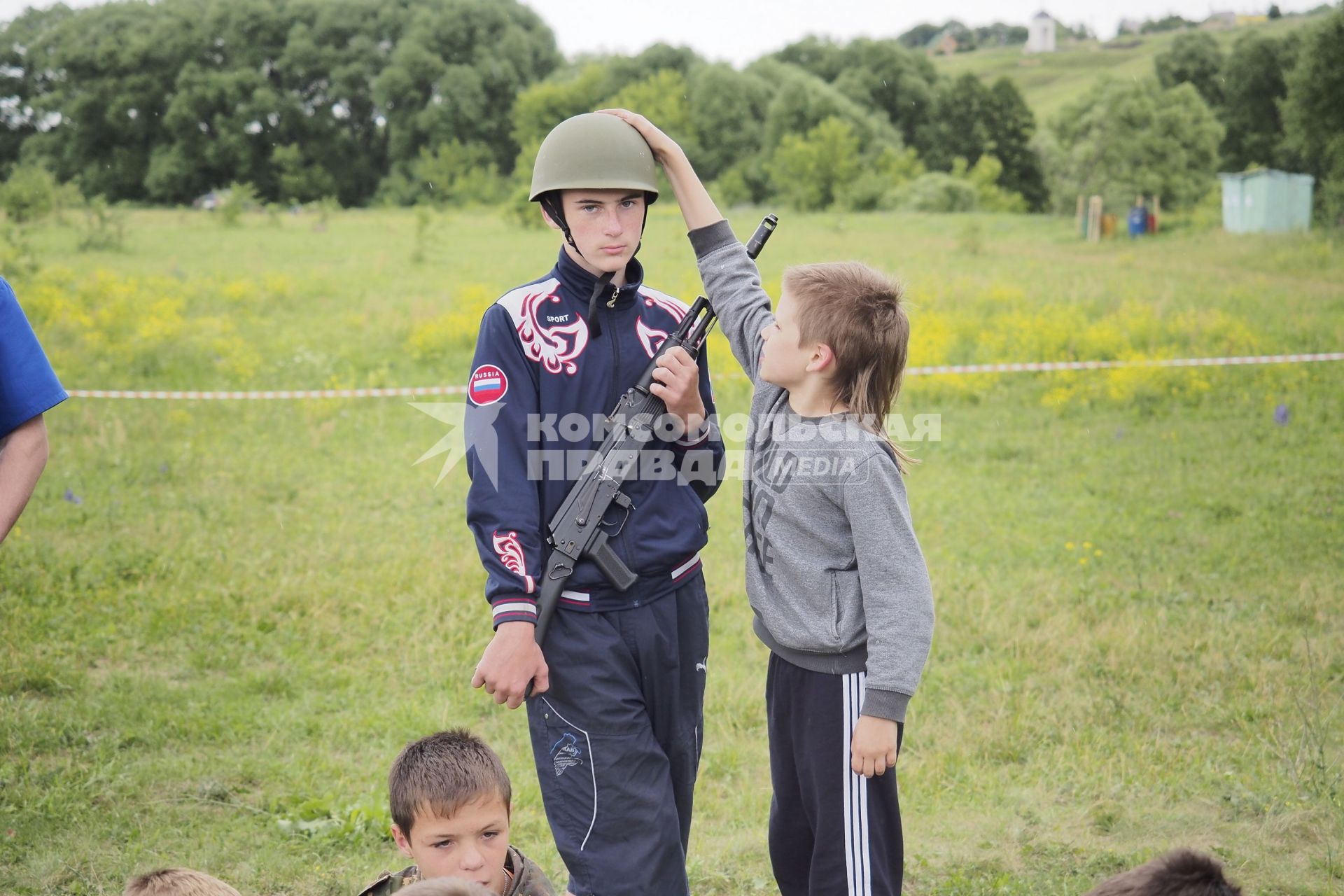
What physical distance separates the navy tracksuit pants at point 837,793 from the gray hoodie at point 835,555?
0.06 meters

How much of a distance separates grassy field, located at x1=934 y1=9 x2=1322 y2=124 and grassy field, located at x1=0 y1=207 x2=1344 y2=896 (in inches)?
1219

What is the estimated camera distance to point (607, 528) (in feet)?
8.93

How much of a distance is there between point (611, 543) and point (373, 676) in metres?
3.20

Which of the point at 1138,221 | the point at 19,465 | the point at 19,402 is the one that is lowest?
the point at 19,465

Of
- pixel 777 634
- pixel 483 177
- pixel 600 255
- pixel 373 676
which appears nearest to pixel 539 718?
pixel 777 634

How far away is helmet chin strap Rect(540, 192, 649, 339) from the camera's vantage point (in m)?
2.76

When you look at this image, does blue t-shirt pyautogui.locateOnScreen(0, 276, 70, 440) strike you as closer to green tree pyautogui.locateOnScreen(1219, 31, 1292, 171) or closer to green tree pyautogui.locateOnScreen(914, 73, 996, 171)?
green tree pyautogui.locateOnScreen(1219, 31, 1292, 171)

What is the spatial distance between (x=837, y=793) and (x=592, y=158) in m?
1.62

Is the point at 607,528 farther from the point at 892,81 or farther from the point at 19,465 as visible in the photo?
the point at 892,81

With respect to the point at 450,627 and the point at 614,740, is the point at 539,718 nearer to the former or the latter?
the point at 614,740

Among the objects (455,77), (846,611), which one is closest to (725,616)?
(846,611)

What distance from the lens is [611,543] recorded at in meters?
2.73

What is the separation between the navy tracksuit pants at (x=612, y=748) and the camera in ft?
8.64
